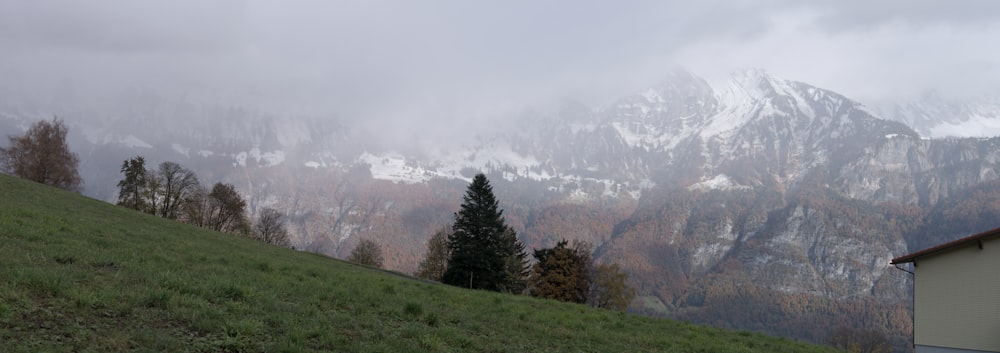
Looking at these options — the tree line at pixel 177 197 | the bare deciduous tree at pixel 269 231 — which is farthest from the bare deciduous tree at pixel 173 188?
the bare deciduous tree at pixel 269 231

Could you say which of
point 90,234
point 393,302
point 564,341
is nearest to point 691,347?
point 564,341

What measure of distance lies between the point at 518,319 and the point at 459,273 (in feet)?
134

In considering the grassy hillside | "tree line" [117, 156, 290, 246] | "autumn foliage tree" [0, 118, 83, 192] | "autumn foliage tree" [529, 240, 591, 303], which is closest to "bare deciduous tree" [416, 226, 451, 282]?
"autumn foliage tree" [529, 240, 591, 303]

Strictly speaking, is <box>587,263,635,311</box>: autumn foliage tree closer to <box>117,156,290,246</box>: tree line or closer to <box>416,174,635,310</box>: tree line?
<box>416,174,635,310</box>: tree line

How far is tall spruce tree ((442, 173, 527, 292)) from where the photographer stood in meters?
58.2

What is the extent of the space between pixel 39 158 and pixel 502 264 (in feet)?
181

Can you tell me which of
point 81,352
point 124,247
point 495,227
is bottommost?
point 81,352

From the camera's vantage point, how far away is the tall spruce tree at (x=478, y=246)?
58219mm

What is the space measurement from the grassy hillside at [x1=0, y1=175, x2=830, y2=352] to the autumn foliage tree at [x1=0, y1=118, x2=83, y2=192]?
2115 inches

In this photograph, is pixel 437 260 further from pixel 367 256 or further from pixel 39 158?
pixel 39 158

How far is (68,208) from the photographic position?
3272 centimetres

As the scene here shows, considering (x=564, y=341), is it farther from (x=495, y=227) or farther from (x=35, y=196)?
(x=495, y=227)

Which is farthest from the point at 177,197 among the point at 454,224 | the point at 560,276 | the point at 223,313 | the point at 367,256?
the point at 223,313

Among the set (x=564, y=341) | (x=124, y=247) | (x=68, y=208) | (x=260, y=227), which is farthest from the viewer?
(x=260, y=227)
